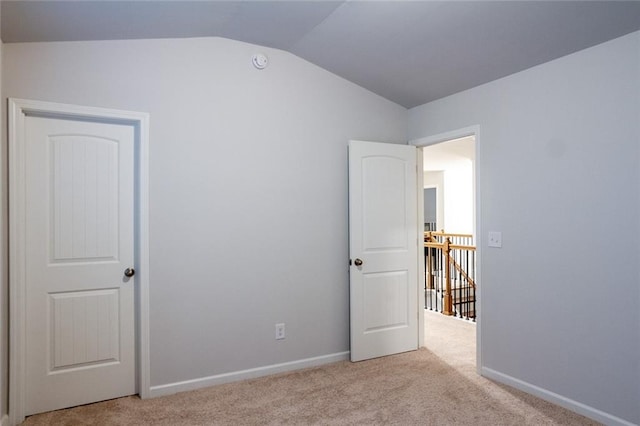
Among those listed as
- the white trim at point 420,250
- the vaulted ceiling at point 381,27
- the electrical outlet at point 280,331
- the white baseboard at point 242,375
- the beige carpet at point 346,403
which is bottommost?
the beige carpet at point 346,403

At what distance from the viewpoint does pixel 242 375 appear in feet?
10.3

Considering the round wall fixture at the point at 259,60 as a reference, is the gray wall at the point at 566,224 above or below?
below

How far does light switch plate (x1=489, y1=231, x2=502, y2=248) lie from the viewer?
3.12 m

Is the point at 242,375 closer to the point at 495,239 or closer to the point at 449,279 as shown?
the point at 495,239

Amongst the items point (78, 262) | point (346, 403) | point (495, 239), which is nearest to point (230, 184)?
point (78, 262)

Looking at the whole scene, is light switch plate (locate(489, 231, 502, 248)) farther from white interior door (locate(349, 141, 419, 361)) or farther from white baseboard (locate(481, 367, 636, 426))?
white baseboard (locate(481, 367, 636, 426))

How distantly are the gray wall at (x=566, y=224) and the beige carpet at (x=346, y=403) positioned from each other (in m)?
0.29

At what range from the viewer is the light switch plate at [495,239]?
3119 mm

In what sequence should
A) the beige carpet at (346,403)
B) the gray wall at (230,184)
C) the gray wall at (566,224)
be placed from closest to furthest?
the gray wall at (566,224) → the beige carpet at (346,403) → the gray wall at (230,184)

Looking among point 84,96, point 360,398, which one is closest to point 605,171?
point 360,398

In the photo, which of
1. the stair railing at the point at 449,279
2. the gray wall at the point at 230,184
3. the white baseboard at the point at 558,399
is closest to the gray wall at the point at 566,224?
the white baseboard at the point at 558,399

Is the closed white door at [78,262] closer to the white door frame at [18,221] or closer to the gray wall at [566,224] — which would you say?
the white door frame at [18,221]

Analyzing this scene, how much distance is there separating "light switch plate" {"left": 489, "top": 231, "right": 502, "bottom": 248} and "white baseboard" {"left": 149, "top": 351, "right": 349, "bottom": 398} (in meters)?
1.58

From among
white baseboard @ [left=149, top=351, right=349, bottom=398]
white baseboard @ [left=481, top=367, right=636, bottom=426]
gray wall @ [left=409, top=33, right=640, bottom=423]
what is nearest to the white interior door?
white baseboard @ [left=149, top=351, right=349, bottom=398]
